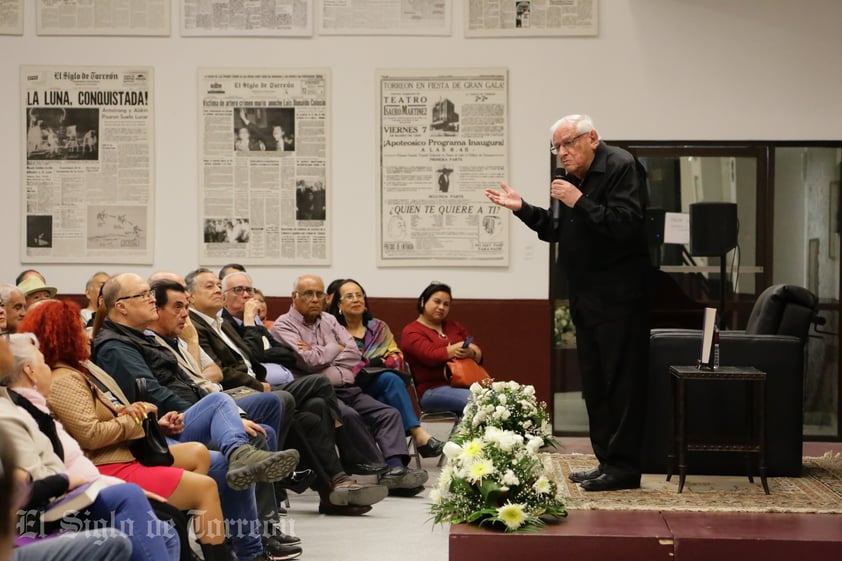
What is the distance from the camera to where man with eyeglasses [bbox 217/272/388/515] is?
577 cm

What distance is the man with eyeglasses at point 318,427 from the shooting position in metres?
5.77

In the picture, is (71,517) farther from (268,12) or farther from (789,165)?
(789,165)

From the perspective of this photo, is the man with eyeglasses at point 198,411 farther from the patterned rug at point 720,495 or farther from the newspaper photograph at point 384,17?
the newspaper photograph at point 384,17

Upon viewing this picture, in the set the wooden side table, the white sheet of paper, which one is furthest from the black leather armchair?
the white sheet of paper

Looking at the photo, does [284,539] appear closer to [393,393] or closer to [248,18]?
[393,393]

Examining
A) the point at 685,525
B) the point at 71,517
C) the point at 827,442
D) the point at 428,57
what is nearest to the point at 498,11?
the point at 428,57

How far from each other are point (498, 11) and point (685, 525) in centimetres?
484

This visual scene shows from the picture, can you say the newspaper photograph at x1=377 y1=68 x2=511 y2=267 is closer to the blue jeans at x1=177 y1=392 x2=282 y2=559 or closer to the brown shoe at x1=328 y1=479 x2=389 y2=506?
the brown shoe at x1=328 y1=479 x2=389 y2=506

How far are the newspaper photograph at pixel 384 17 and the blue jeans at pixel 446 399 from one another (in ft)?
8.94

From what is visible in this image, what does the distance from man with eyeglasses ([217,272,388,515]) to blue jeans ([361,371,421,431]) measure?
65 centimetres

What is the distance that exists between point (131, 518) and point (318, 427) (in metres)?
2.39

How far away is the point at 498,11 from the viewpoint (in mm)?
8180

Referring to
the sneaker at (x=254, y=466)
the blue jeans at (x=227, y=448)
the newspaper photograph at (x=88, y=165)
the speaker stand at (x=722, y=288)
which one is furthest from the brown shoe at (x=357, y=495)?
the newspaper photograph at (x=88, y=165)

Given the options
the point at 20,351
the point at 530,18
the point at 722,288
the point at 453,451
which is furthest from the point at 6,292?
the point at 722,288
